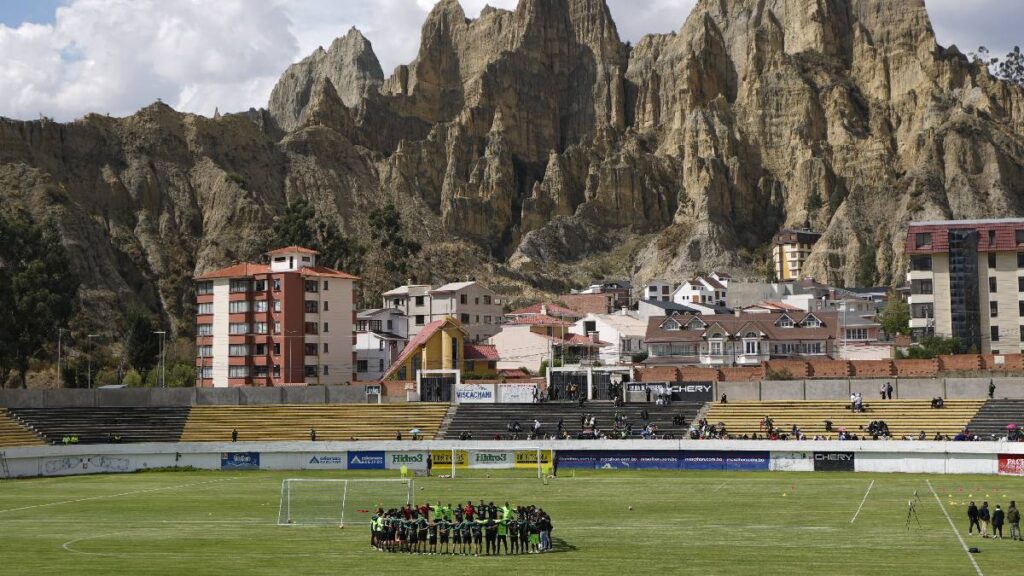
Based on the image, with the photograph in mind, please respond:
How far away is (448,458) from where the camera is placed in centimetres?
8225

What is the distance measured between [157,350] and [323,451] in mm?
69840

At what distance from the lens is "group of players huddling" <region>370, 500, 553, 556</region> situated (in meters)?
45.0

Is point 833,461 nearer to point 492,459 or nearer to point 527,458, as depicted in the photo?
point 527,458

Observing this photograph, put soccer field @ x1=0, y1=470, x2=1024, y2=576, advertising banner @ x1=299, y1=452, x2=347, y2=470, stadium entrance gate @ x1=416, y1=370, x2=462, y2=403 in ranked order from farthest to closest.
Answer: stadium entrance gate @ x1=416, y1=370, x2=462, y2=403 < advertising banner @ x1=299, y1=452, x2=347, y2=470 < soccer field @ x1=0, y1=470, x2=1024, y2=576

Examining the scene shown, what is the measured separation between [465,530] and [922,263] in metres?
99.4

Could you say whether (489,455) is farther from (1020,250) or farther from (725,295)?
(725,295)

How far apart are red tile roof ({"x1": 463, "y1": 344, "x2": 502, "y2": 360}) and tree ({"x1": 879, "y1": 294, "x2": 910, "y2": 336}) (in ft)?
172

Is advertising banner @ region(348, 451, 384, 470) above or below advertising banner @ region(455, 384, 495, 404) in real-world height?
below

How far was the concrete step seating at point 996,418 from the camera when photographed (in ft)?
255

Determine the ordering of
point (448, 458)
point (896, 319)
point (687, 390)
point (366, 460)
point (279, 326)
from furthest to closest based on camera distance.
A: point (896, 319) → point (279, 326) → point (687, 390) → point (366, 460) → point (448, 458)

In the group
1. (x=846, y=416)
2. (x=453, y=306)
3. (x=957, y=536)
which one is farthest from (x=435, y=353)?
(x=957, y=536)

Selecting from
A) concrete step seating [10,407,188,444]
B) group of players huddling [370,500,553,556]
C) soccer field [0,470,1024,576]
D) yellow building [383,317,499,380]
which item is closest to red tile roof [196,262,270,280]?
yellow building [383,317,499,380]

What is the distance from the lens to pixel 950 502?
58031 mm

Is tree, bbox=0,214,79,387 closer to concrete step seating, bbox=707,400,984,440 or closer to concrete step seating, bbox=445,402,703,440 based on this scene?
concrete step seating, bbox=445,402,703,440
